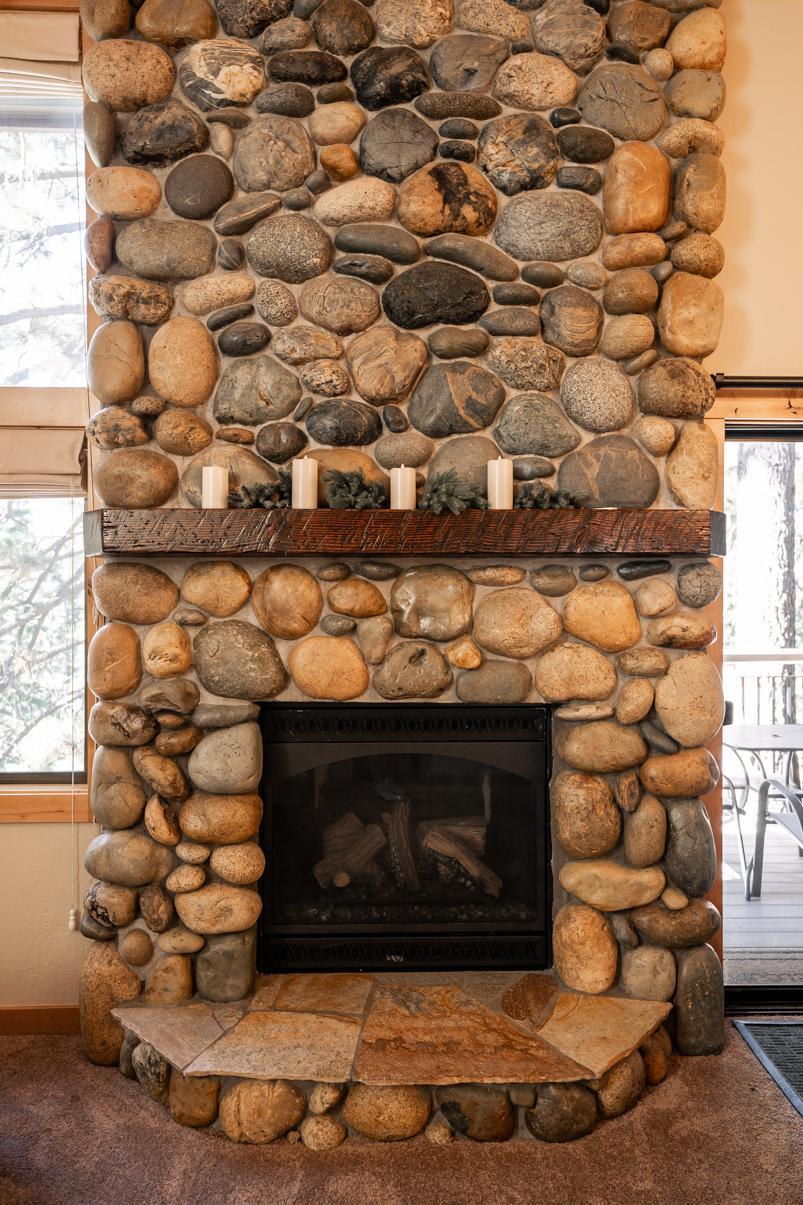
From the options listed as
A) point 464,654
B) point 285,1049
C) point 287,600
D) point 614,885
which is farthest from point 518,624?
point 285,1049

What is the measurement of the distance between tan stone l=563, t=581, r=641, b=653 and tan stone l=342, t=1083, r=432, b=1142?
49.5 inches

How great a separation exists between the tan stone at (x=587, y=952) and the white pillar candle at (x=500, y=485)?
3.89ft

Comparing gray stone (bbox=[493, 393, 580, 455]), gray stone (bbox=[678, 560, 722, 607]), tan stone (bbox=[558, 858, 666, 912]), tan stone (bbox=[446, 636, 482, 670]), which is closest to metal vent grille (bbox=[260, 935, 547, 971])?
tan stone (bbox=[558, 858, 666, 912])

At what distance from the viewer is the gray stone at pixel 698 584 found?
231 centimetres

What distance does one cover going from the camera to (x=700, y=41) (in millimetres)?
2309

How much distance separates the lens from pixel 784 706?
2875mm

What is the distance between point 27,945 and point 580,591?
2057mm

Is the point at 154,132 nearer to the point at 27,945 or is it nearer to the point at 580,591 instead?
the point at 580,591

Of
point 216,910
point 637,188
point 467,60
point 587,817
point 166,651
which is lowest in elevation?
point 216,910

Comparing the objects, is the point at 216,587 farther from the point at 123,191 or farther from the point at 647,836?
the point at 647,836

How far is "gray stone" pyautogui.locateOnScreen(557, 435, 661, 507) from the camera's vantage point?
2.33 metres

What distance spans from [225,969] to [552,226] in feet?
7.66

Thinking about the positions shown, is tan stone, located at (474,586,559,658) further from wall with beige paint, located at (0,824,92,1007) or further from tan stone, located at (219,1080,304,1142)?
wall with beige paint, located at (0,824,92,1007)

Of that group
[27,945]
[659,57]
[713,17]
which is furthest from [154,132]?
[27,945]
